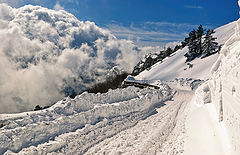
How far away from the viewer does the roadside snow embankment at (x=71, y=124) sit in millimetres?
10180

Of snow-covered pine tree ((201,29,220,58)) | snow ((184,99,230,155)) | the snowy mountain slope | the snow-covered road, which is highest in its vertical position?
snow-covered pine tree ((201,29,220,58))

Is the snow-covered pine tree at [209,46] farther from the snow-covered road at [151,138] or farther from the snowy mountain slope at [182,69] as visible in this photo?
the snow-covered road at [151,138]

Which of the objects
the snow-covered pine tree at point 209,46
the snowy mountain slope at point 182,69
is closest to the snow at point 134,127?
the snowy mountain slope at point 182,69

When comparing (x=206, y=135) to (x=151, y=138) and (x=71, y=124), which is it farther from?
(x=71, y=124)

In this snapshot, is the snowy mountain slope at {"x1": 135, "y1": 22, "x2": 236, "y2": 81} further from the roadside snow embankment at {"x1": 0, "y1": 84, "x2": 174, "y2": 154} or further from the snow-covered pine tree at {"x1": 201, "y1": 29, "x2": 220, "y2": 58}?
the roadside snow embankment at {"x1": 0, "y1": 84, "x2": 174, "y2": 154}

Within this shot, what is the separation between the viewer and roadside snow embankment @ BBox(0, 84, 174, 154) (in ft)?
33.4

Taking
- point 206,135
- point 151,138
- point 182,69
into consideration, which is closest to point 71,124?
point 151,138

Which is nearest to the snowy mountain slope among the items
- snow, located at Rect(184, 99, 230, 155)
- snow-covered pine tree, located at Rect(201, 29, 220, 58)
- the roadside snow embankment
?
snow-covered pine tree, located at Rect(201, 29, 220, 58)

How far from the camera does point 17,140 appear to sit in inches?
392

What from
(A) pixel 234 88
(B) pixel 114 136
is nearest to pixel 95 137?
(B) pixel 114 136

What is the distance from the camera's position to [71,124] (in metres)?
12.5

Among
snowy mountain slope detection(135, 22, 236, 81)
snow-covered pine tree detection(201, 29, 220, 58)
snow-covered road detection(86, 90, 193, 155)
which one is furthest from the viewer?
snow-covered pine tree detection(201, 29, 220, 58)

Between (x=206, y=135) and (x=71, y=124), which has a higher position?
(x=206, y=135)

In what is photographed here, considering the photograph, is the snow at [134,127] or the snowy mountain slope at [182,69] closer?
the snow at [134,127]
